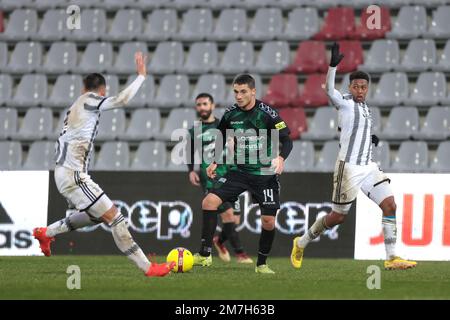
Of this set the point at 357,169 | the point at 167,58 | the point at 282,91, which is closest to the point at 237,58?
the point at 282,91

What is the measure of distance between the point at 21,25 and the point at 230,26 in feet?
13.1

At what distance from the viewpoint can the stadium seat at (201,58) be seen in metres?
18.2

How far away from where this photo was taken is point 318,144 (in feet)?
56.4

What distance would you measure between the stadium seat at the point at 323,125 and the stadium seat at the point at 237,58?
1.68 meters

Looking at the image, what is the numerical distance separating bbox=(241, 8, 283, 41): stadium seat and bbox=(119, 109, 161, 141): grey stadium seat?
92.7 inches

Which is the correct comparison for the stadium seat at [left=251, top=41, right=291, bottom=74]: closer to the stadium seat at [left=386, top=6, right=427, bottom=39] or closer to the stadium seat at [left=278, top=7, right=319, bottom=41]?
the stadium seat at [left=278, top=7, right=319, bottom=41]

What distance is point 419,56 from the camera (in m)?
17.9

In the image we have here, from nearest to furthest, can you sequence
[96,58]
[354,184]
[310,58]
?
[354,184]
[310,58]
[96,58]

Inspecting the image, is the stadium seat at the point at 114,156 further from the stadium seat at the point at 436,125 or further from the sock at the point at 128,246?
the sock at the point at 128,246

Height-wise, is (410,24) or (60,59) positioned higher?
(410,24)

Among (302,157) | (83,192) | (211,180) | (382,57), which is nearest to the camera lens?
(83,192)

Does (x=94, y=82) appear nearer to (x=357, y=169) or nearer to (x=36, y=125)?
(x=357, y=169)
